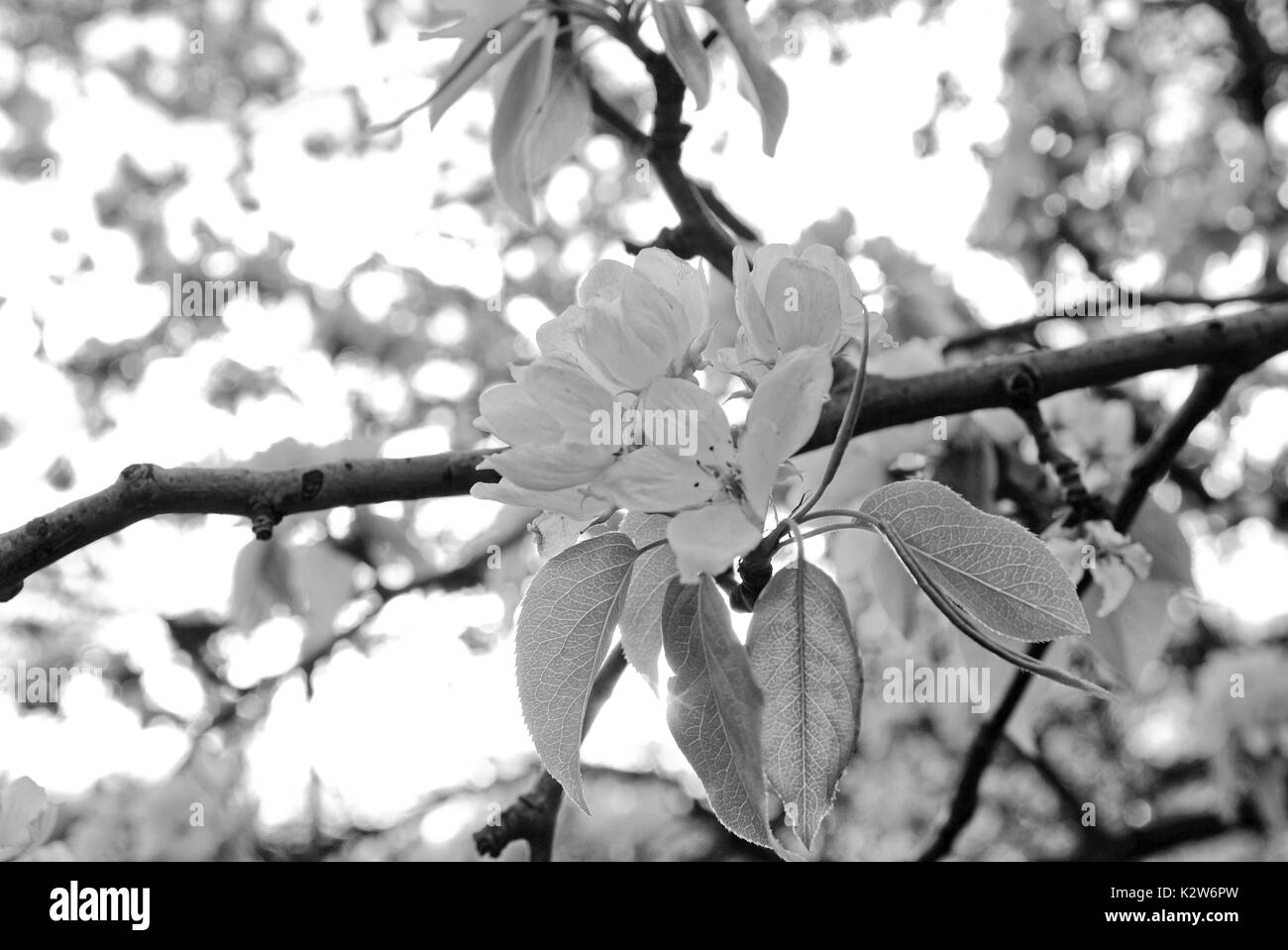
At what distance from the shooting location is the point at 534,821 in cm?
81

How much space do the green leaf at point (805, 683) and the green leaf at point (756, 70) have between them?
0.34 meters

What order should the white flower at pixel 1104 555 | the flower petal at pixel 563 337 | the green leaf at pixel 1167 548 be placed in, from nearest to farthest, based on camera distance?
1. the flower petal at pixel 563 337
2. the white flower at pixel 1104 555
3. the green leaf at pixel 1167 548

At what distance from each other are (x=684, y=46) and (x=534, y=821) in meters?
0.58

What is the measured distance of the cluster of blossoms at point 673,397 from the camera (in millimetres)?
485

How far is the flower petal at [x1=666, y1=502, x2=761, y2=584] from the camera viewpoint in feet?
1.49

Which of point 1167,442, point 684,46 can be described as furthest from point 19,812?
point 1167,442

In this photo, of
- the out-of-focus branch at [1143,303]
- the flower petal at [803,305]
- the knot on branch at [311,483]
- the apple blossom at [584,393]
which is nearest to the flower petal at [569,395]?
the apple blossom at [584,393]

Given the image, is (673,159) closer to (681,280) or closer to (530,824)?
(681,280)

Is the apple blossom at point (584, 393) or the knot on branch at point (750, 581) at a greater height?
the apple blossom at point (584, 393)

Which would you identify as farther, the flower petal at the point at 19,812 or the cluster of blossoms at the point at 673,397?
the flower petal at the point at 19,812

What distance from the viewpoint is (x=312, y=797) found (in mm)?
3223

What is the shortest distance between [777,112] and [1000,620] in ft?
1.25

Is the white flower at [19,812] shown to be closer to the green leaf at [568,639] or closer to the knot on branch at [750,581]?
the green leaf at [568,639]

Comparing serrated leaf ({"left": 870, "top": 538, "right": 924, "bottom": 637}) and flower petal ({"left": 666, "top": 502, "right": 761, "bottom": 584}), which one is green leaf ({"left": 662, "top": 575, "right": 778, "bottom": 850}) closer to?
flower petal ({"left": 666, "top": 502, "right": 761, "bottom": 584})
